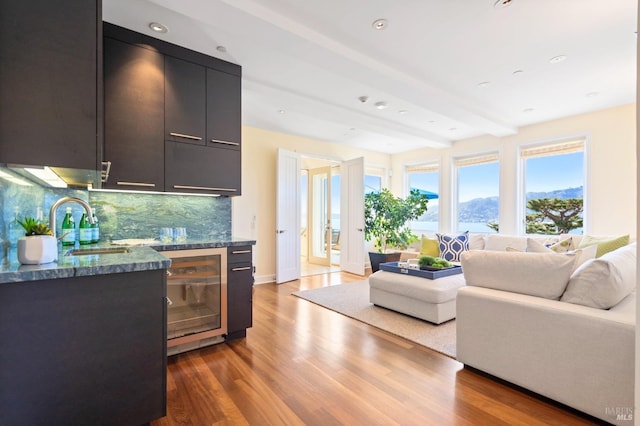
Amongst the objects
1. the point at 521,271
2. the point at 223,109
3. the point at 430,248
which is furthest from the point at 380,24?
the point at 430,248

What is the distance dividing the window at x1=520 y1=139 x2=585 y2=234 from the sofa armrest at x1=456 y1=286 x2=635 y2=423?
11.9 ft

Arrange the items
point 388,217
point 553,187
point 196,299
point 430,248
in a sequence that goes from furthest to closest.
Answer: point 388,217 < point 430,248 < point 553,187 < point 196,299

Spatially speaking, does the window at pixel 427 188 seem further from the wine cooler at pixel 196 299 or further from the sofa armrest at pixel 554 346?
the wine cooler at pixel 196 299

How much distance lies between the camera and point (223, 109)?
3033 millimetres

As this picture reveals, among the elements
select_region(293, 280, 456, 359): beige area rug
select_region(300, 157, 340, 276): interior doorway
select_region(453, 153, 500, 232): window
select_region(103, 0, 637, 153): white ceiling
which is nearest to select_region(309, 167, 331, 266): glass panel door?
select_region(300, 157, 340, 276): interior doorway

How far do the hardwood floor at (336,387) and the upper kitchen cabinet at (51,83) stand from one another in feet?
5.02

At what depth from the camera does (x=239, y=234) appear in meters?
5.02

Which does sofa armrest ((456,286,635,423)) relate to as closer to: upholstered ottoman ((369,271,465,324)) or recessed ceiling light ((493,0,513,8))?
upholstered ottoman ((369,271,465,324))

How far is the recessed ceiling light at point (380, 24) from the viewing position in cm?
238

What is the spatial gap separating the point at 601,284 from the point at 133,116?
11.6 feet

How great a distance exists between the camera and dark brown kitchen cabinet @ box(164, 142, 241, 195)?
2771mm

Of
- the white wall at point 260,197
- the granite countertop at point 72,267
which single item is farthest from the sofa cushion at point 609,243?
the granite countertop at point 72,267

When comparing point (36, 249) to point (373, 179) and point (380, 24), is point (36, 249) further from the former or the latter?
point (373, 179)

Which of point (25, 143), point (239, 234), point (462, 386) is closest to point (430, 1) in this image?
point (25, 143)
